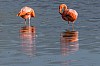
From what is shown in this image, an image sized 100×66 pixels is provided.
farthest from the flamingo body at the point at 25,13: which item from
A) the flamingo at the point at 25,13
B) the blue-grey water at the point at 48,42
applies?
the blue-grey water at the point at 48,42

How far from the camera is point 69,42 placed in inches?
784

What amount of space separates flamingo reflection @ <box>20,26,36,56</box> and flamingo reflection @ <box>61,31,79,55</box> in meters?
1.16

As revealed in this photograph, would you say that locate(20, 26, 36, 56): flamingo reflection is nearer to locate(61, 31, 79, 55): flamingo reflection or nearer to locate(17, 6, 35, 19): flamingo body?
locate(61, 31, 79, 55): flamingo reflection

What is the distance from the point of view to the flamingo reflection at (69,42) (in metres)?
17.9

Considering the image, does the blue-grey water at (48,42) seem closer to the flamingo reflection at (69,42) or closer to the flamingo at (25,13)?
the flamingo reflection at (69,42)

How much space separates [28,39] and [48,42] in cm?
113

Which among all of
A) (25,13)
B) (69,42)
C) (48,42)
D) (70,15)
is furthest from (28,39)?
(25,13)

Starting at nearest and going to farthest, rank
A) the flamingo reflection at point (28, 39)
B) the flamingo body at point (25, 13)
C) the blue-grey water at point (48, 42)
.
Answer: the blue-grey water at point (48, 42) < the flamingo reflection at point (28, 39) < the flamingo body at point (25, 13)

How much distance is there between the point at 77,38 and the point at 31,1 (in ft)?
71.2

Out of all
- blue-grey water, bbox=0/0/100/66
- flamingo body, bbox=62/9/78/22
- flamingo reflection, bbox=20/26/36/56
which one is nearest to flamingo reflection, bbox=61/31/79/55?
blue-grey water, bbox=0/0/100/66

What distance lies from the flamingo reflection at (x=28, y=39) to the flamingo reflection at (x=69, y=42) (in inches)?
45.8

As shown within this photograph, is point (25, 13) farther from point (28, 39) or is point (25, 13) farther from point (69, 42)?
point (69, 42)

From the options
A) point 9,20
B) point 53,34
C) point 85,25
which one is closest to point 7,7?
point 9,20

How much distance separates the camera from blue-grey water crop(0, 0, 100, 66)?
52.4 ft
